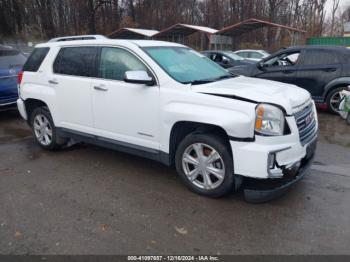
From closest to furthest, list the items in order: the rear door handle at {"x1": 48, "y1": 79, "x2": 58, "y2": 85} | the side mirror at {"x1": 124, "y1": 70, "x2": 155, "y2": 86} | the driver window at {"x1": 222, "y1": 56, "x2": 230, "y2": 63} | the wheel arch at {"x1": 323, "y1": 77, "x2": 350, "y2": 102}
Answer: the side mirror at {"x1": 124, "y1": 70, "x2": 155, "y2": 86} → the rear door handle at {"x1": 48, "y1": 79, "x2": 58, "y2": 85} → the wheel arch at {"x1": 323, "y1": 77, "x2": 350, "y2": 102} → the driver window at {"x1": 222, "y1": 56, "x2": 230, "y2": 63}

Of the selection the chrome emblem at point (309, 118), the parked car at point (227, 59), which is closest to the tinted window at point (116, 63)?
the chrome emblem at point (309, 118)

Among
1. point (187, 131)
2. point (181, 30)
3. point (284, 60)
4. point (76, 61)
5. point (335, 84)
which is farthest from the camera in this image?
point (181, 30)

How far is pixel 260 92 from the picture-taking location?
141 inches

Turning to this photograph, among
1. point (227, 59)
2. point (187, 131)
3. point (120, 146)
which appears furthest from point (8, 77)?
point (227, 59)

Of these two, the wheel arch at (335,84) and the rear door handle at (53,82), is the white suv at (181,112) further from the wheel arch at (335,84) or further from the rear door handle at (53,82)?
the wheel arch at (335,84)

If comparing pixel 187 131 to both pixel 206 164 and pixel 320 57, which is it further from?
pixel 320 57

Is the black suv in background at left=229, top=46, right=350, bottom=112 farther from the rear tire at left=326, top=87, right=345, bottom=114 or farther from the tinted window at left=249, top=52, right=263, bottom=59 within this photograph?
the tinted window at left=249, top=52, right=263, bottom=59

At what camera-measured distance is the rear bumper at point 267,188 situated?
11.2 feet

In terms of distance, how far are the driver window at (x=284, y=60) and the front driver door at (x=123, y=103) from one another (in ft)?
18.3

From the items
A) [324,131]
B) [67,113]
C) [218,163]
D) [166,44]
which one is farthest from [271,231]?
[324,131]

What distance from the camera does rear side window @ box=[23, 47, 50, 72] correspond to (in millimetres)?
5297

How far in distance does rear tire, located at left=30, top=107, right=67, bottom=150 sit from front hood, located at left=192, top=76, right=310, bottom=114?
2.74 meters

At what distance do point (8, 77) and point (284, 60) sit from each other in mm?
6960

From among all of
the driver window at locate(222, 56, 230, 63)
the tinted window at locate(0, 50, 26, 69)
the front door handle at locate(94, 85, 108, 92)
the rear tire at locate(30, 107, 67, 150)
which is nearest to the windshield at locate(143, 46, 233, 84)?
the front door handle at locate(94, 85, 108, 92)
